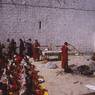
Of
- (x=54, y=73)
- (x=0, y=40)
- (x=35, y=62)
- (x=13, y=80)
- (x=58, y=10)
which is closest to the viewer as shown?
(x=13, y=80)

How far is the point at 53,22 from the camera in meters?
18.1

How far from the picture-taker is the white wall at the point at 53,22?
17.1 m

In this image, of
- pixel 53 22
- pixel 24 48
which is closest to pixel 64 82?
pixel 24 48

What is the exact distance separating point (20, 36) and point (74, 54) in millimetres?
3877

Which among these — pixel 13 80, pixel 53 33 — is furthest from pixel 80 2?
pixel 13 80

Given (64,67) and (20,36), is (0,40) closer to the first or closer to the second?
(20,36)

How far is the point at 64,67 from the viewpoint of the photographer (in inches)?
524

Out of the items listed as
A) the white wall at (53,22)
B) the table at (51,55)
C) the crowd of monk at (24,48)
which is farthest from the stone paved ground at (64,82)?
the white wall at (53,22)

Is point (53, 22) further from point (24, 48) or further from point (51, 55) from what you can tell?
point (24, 48)

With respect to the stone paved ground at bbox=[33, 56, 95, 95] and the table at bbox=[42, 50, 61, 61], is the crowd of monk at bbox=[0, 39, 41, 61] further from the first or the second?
the stone paved ground at bbox=[33, 56, 95, 95]

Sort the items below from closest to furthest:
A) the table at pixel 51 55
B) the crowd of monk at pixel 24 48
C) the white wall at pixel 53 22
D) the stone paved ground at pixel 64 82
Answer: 1. the stone paved ground at pixel 64 82
2. the crowd of monk at pixel 24 48
3. the table at pixel 51 55
4. the white wall at pixel 53 22

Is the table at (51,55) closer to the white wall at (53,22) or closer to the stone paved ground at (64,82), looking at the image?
the white wall at (53,22)

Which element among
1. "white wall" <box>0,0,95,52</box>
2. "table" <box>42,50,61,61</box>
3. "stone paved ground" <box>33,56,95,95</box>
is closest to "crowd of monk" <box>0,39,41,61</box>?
"table" <box>42,50,61,61</box>

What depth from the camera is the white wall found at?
17125 mm
